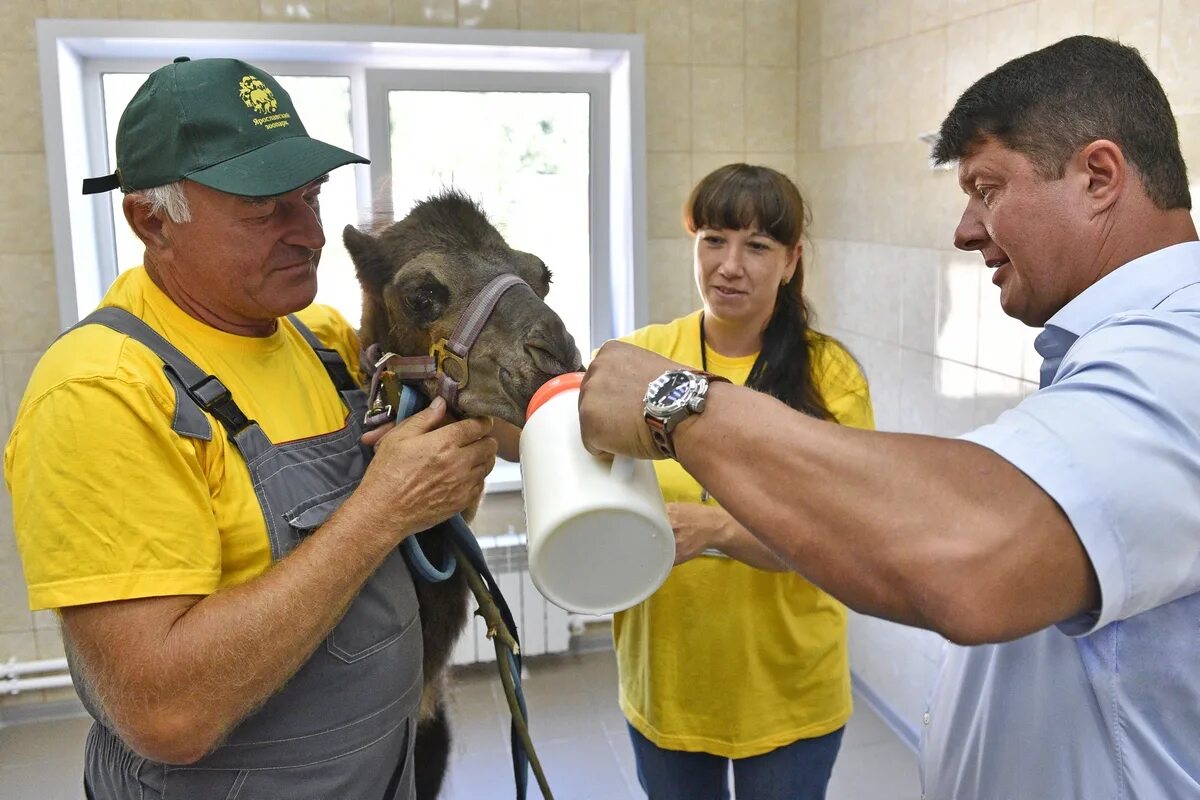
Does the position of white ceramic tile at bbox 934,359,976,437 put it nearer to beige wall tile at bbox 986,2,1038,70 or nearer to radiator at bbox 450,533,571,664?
beige wall tile at bbox 986,2,1038,70

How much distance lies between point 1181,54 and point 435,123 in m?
2.81

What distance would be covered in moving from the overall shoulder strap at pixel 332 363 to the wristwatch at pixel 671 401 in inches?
30.9

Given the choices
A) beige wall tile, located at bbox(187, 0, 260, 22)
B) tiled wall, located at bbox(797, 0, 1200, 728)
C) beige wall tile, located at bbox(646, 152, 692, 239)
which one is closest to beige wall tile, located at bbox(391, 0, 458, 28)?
beige wall tile, located at bbox(187, 0, 260, 22)

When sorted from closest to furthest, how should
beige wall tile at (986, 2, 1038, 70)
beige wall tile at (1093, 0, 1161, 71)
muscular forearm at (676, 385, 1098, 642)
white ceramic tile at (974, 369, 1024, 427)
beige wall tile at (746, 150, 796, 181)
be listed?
muscular forearm at (676, 385, 1098, 642), beige wall tile at (1093, 0, 1161, 71), beige wall tile at (986, 2, 1038, 70), white ceramic tile at (974, 369, 1024, 427), beige wall tile at (746, 150, 796, 181)

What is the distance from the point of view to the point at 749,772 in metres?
1.93

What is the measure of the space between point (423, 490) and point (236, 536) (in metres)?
0.25

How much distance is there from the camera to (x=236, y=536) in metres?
1.20

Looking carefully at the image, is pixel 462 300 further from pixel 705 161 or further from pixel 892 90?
pixel 705 161

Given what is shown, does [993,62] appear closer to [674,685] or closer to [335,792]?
[674,685]

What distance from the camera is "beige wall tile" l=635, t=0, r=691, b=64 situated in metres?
3.90

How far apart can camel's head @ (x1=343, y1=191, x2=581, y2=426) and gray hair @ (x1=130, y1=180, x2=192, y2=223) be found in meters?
0.32

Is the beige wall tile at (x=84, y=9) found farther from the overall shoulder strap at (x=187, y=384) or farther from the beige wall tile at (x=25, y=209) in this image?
the overall shoulder strap at (x=187, y=384)

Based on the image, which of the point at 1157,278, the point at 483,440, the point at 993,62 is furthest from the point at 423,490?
the point at 993,62

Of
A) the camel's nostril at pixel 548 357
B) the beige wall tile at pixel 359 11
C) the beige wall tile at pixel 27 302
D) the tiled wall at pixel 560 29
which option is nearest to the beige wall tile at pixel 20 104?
the tiled wall at pixel 560 29
